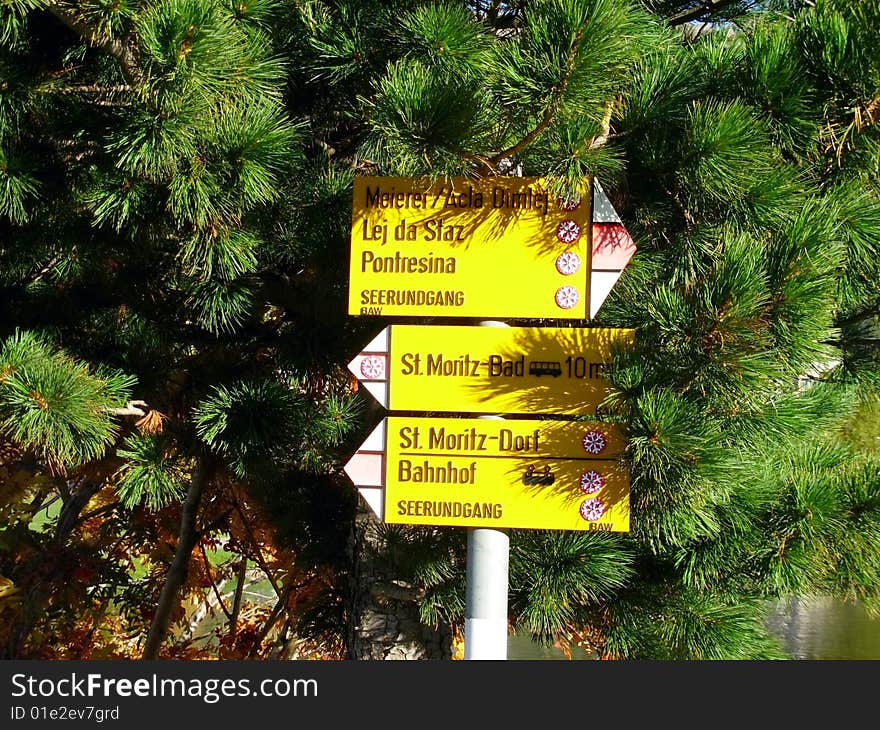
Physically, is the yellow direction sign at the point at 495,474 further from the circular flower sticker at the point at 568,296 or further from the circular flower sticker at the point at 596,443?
the circular flower sticker at the point at 568,296

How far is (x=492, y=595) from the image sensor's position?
190 cm

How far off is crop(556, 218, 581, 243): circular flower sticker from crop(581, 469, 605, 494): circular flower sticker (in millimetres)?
464

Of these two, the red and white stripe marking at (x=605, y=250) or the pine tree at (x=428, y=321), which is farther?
the red and white stripe marking at (x=605, y=250)

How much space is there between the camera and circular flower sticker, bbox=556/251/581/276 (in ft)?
6.29

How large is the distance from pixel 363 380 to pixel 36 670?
118cm

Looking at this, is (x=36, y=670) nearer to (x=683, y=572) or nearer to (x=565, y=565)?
(x=565, y=565)

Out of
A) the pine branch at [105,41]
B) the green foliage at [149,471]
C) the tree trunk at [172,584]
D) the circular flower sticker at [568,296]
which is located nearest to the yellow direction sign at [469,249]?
the circular flower sticker at [568,296]

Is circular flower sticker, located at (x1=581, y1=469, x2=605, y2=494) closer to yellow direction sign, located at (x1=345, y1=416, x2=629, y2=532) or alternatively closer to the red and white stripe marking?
yellow direction sign, located at (x1=345, y1=416, x2=629, y2=532)

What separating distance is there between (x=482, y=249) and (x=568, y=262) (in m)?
0.18

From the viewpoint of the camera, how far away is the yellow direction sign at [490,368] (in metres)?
1.91

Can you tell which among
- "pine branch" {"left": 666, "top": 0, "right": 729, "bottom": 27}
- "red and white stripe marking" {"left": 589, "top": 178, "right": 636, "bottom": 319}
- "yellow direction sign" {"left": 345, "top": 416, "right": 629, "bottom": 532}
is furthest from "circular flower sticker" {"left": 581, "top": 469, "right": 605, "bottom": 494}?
"pine branch" {"left": 666, "top": 0, "right": 729, "bottom": 27}

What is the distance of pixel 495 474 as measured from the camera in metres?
1.90

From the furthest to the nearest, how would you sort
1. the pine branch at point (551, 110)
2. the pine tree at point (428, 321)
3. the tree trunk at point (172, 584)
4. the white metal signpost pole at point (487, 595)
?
1. the tree trunk at point (172, 584)
2. the white metal signpost pole at point (487, 595)
3. the pine tree at point (428, 321)
4. the pine branch at point (551, 110)

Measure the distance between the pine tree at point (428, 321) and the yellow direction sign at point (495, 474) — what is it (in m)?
0.08
